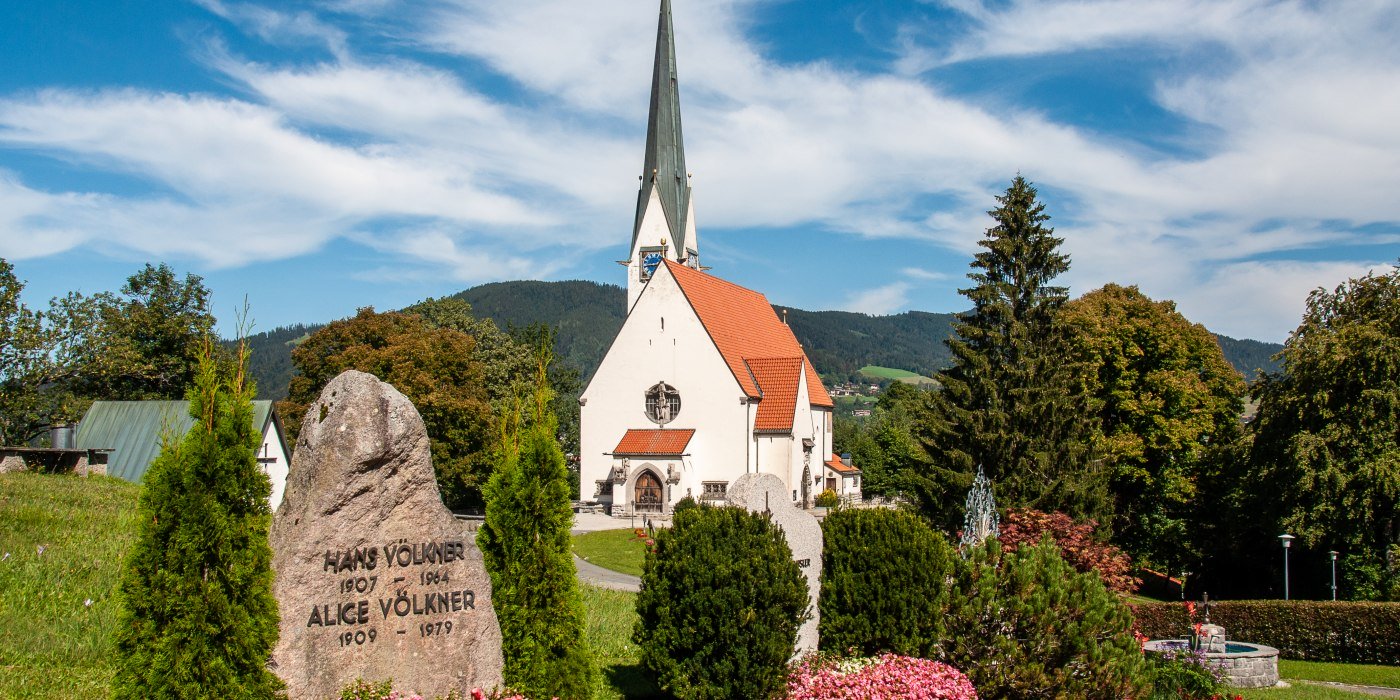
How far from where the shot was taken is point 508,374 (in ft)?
177

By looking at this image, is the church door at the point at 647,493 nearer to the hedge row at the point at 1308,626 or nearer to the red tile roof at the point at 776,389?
the red tile roof at the point at 776,389

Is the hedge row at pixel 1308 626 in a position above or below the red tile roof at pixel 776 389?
below

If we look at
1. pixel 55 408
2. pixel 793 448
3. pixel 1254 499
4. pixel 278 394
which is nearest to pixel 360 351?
pixel 55 408

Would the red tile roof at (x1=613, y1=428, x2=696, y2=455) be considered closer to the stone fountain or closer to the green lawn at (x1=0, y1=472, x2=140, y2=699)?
the green lawn at (x1=0, y1=472, x2=140, y2=699)

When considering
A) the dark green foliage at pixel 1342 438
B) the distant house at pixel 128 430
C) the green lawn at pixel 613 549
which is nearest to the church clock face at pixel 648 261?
the green lawn at pixel 613 549

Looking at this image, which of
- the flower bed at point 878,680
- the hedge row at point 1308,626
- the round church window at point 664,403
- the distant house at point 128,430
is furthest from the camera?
the round church window at point 664,403

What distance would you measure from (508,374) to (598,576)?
3115cm

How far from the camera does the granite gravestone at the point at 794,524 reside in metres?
10.2

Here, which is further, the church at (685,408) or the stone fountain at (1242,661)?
the church at (685,408)

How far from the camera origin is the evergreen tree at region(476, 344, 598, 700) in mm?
8000

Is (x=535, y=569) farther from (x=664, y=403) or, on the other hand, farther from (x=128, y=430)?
(x=664, y=403)

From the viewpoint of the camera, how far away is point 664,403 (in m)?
43.8

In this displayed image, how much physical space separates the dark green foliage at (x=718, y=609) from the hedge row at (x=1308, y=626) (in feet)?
43.9

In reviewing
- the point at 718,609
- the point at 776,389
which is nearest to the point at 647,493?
the point at 776,389
